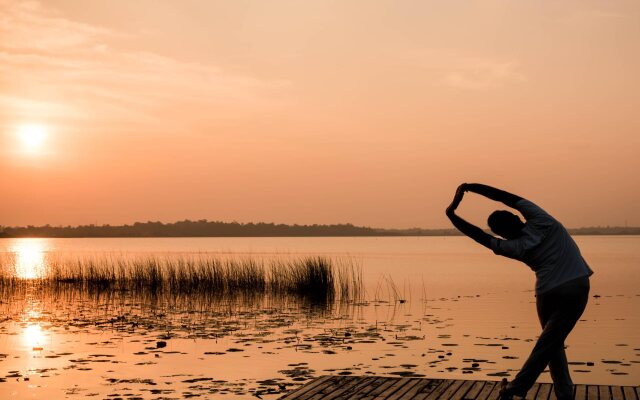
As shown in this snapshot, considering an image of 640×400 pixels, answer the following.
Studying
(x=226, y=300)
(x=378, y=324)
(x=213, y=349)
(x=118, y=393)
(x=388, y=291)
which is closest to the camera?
(x=118, y=393)

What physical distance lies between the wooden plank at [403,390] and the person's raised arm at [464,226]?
2.14 m

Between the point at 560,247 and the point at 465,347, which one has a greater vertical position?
the point at 560,247

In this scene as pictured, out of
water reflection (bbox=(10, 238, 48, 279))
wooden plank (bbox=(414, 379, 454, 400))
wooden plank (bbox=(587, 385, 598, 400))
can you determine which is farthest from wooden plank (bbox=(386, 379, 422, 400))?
water reflection (bbox=(10, 238, 48, 279))

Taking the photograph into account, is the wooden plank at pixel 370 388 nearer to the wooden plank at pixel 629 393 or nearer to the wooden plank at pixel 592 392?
the wooden plank at pixel 592 392

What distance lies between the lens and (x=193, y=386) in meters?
11.6

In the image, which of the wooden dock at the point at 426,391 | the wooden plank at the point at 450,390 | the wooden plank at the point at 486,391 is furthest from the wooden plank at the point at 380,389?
the wooden plank at the point at 486,391

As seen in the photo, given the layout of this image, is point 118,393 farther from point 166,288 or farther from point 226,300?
point 166,288

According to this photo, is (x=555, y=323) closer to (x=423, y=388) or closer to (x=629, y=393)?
(x=629, y=393)

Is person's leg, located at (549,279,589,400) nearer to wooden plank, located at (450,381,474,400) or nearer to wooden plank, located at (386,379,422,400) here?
wooden plank, located at (450,381,474,400)

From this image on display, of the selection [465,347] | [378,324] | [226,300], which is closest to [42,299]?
[226,300]

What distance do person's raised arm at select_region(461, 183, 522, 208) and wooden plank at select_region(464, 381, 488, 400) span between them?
2.26 metres

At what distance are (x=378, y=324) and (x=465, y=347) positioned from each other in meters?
4.45

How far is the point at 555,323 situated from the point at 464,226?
3.83 ft

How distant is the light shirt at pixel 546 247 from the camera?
22.8ft
